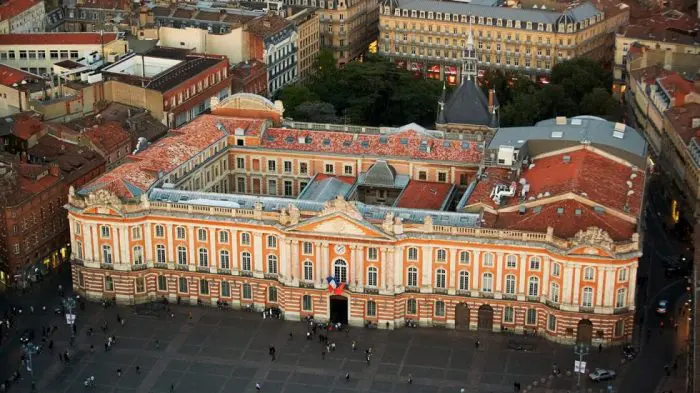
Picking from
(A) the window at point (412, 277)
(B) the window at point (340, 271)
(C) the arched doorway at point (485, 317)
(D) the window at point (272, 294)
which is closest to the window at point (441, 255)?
(A) the window at point (412, 277)

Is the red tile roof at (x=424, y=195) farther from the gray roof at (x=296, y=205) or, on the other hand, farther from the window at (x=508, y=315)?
the window at (x=508, y=315)

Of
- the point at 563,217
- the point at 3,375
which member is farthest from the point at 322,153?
the point at 3,375

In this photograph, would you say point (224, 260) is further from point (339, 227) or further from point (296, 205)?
point (339, 227)

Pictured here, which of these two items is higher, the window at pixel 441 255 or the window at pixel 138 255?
the window at pixel 441 255

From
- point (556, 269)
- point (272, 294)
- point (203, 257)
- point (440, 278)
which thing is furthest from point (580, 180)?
point (203, 257)

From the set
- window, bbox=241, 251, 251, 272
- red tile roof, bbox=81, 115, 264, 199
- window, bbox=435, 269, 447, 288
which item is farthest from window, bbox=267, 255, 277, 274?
window, bbox=435, 269, 447, 288

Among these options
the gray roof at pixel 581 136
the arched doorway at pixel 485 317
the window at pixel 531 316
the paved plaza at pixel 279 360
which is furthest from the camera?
the gray roof at pixel 581 136
